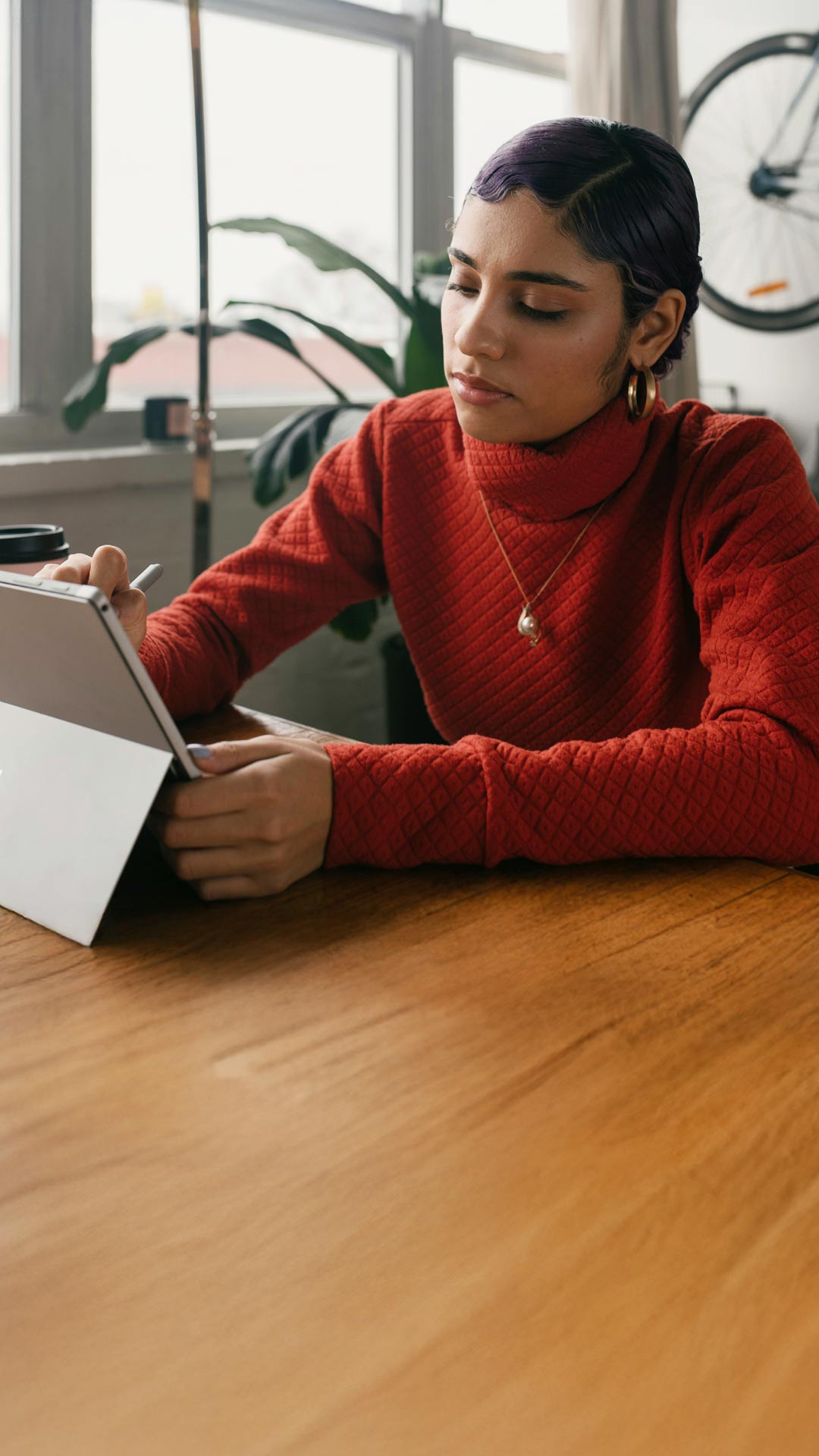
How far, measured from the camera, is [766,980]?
2.20 ft

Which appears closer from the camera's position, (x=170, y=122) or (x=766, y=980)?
(x=766, y=980)

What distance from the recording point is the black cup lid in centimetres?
92

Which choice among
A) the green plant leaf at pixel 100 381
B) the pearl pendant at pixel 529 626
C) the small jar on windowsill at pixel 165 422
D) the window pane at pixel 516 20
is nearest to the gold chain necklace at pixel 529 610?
the pearl pendant at pixel 529 626

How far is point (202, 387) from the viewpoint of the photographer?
191 cm

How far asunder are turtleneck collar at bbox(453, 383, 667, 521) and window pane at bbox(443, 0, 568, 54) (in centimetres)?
204

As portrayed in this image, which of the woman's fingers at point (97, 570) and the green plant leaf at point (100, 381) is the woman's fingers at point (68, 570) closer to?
the woman's fingers at point (97, 570)

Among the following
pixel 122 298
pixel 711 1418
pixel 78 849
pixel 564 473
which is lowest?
pixel 711 1418

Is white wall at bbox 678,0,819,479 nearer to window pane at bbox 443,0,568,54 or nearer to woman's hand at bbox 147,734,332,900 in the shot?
window pane at bbox 443,0,568,54

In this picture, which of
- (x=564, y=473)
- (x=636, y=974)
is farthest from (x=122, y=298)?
(x=636, y=974)

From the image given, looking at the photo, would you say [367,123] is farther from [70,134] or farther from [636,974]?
[636,974]

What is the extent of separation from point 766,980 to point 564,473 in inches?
22.0

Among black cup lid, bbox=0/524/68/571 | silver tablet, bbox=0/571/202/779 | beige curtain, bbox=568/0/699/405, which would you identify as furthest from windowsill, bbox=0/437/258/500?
silver tablet, bbox=0/571/202/779

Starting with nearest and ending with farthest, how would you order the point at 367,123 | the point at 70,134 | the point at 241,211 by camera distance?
the point at 70,134 → the point at 241,211 → the point at 367,123

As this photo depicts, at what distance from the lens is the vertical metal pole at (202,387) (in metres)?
1.75
